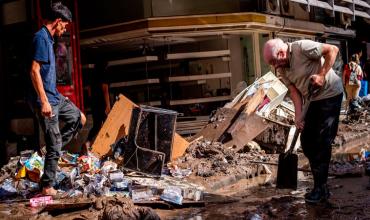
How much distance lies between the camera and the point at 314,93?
5203 mm

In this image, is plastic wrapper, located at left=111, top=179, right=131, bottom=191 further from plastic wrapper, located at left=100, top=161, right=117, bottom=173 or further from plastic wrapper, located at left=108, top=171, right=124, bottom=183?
plastic wrapper, located at left=100, top=161, right=117, bottom=173

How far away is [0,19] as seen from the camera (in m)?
10.0

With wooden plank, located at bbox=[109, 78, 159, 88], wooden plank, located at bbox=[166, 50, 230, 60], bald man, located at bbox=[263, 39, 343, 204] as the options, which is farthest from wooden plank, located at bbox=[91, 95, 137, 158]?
wooden plank, located at bbox=[166, 50, 230, 60]

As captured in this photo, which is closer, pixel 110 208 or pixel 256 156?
pixel 110 208

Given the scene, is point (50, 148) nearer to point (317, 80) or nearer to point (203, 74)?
point (317, 80)

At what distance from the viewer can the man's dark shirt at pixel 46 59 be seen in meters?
5.31

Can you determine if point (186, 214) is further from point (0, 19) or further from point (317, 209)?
point (0, 19)

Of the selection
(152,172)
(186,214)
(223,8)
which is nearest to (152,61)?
(223,8)

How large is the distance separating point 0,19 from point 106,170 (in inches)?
205

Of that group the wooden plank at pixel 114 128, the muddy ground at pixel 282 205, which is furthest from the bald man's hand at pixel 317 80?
the wooden plank at pixel 114 128

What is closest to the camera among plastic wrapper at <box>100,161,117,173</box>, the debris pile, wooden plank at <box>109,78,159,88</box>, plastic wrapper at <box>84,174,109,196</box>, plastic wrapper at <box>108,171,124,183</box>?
plastic wrapper at <box>84,174,109,196</box>

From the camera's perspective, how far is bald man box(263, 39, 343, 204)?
509 cm

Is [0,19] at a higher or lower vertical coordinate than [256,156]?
higher

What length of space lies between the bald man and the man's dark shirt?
2.37m
